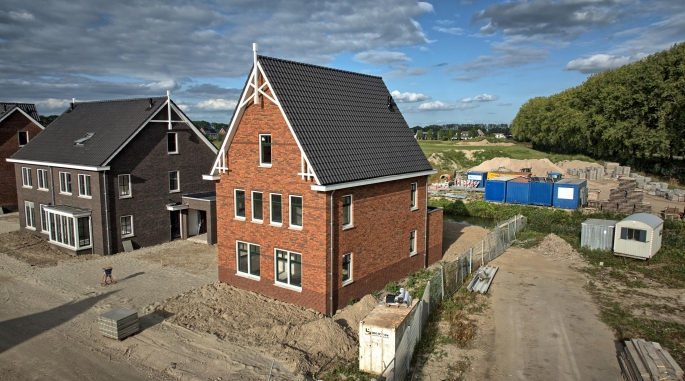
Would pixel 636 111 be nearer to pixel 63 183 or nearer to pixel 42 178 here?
pixel 63 183

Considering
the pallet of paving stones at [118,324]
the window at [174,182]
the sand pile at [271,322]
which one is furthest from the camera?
the window at [174,182]

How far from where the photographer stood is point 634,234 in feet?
78.9

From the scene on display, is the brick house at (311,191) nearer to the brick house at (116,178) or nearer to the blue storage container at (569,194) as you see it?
the brick house at (116,178)

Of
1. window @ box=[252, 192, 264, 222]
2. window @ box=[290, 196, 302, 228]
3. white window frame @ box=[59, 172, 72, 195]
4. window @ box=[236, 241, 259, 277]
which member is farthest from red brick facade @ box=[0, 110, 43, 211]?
window @ box=[290, 196, 302, 228]

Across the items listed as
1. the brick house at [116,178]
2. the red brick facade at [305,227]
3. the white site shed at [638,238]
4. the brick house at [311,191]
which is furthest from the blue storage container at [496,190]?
the brick house at [116,178]

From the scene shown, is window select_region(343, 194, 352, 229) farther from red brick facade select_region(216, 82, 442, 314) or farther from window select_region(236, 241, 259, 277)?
window select_region(236, 241, 259, 277)

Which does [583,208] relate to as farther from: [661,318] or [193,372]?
[193,372]

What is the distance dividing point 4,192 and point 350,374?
37187 millimetres

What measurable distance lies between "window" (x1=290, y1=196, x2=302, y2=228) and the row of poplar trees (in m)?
46.8

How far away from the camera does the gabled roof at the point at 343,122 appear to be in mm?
16797

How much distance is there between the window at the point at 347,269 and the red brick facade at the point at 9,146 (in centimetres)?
3223

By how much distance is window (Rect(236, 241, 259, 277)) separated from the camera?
1877 cm

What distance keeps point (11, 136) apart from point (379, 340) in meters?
37.9

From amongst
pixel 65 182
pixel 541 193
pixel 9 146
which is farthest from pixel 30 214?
pixel 541 193
